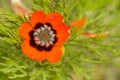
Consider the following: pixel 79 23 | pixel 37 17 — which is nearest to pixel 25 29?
pixel 37 17

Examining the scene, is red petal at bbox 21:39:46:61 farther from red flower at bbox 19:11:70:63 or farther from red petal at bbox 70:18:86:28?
red petal at bbox 70:18:86:28

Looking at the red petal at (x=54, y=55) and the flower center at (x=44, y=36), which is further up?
the flower center at (x=44, y=36)

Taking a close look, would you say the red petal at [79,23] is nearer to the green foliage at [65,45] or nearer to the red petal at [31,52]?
the green foliage at [65,45]

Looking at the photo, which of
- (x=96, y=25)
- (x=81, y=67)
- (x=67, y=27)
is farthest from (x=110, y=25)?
(x=67, y=27)

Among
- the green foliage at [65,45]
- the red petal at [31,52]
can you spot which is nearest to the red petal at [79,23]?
the green foliage at [65,45]

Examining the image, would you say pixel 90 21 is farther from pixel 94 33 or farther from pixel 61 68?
pixel 61 68

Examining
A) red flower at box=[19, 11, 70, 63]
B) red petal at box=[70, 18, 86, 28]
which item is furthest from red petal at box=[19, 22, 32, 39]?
red petal at box=[70, 18, 86, 28]

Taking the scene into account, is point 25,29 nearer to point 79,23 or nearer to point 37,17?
point 37,17
